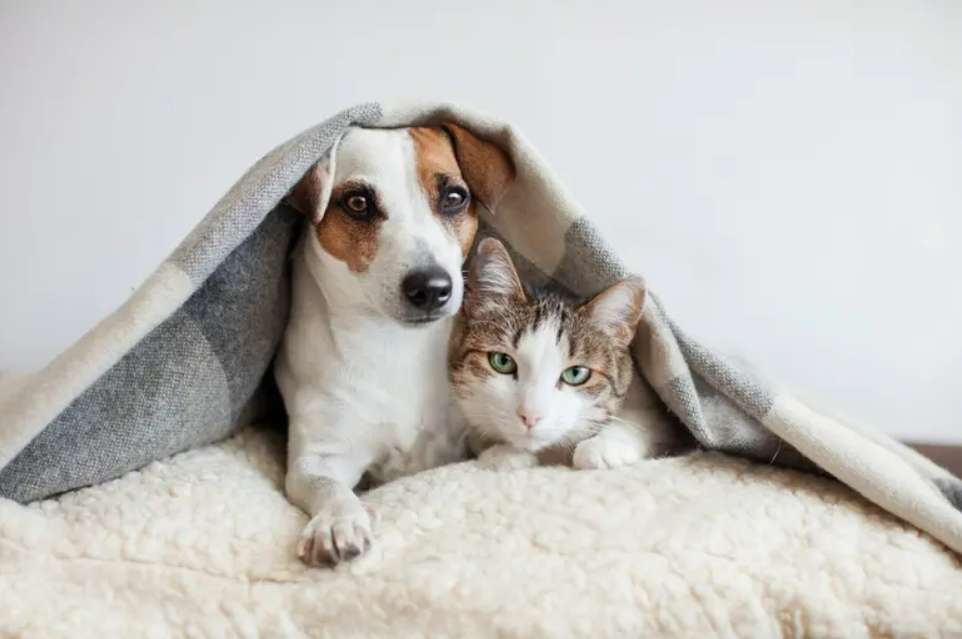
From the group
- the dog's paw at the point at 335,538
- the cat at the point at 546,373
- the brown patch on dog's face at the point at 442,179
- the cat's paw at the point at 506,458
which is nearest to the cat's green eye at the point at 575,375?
the cat at the point at 546,373

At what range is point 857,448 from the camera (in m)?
0.95

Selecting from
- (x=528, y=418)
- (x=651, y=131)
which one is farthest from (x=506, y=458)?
(x=651, y=131)

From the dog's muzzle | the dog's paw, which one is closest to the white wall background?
the dog's muzzle

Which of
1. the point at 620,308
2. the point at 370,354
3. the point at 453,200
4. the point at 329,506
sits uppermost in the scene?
the point at 453,200

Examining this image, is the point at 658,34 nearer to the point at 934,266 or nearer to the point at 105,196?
the point at 934,266

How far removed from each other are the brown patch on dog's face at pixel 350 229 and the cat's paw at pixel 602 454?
1.19 ft

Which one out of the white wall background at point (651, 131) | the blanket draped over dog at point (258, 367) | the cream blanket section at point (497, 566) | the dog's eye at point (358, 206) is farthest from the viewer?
the white wall background at point (651, 131)

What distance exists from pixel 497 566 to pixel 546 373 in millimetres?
285

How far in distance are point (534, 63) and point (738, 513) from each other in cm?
101

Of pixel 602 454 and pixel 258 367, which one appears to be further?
pixel 258 367

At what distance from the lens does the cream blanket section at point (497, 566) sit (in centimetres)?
77

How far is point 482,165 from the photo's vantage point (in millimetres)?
1062

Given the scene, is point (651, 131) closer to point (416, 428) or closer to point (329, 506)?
point (416, 428)

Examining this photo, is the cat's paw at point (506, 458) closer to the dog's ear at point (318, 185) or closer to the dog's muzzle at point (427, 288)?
the dog's muzzle at point (427, 288)
